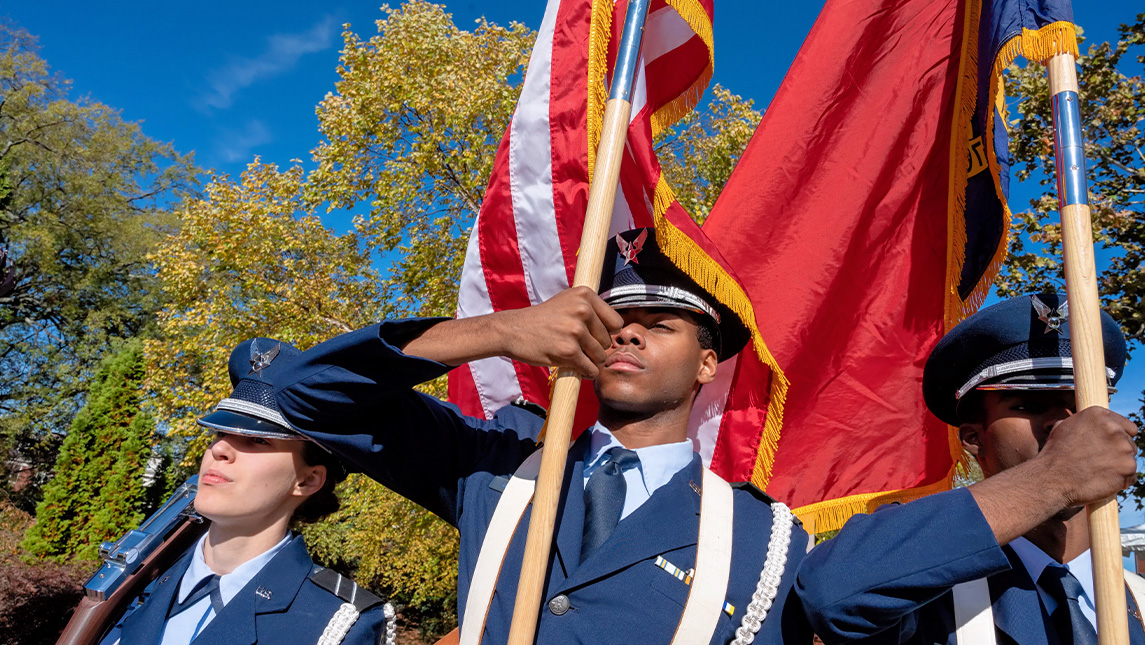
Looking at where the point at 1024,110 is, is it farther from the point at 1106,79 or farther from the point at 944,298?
the point at 944,298

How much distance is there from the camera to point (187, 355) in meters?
11.1

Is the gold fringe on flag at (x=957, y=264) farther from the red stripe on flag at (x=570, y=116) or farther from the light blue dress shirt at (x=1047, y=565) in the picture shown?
the red stripe on flag at (x=570, y=116)

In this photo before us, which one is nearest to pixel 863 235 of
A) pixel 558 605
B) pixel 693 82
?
pixel 693 82

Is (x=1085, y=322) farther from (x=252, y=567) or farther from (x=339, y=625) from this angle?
(x=252, y=567)

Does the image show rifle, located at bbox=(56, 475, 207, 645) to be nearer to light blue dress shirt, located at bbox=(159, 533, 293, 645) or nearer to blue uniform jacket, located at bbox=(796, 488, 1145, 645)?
light blue dress shirt, located at bbox=(159, 533, 293, 645)

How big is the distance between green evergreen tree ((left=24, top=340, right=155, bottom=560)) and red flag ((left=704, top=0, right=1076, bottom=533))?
1495cm

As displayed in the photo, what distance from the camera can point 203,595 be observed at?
7.15 feet

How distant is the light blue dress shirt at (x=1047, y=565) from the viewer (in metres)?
1.79

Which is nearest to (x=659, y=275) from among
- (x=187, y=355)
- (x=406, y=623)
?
(x=187, y=355)

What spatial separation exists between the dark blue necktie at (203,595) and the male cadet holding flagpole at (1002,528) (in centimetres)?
161

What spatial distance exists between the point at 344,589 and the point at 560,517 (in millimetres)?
785

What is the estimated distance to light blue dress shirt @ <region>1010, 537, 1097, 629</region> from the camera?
1.79 m

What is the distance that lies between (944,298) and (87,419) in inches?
697

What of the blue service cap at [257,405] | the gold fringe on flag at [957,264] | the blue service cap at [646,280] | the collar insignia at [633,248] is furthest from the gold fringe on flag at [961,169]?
the blue service cap at [257,405]
